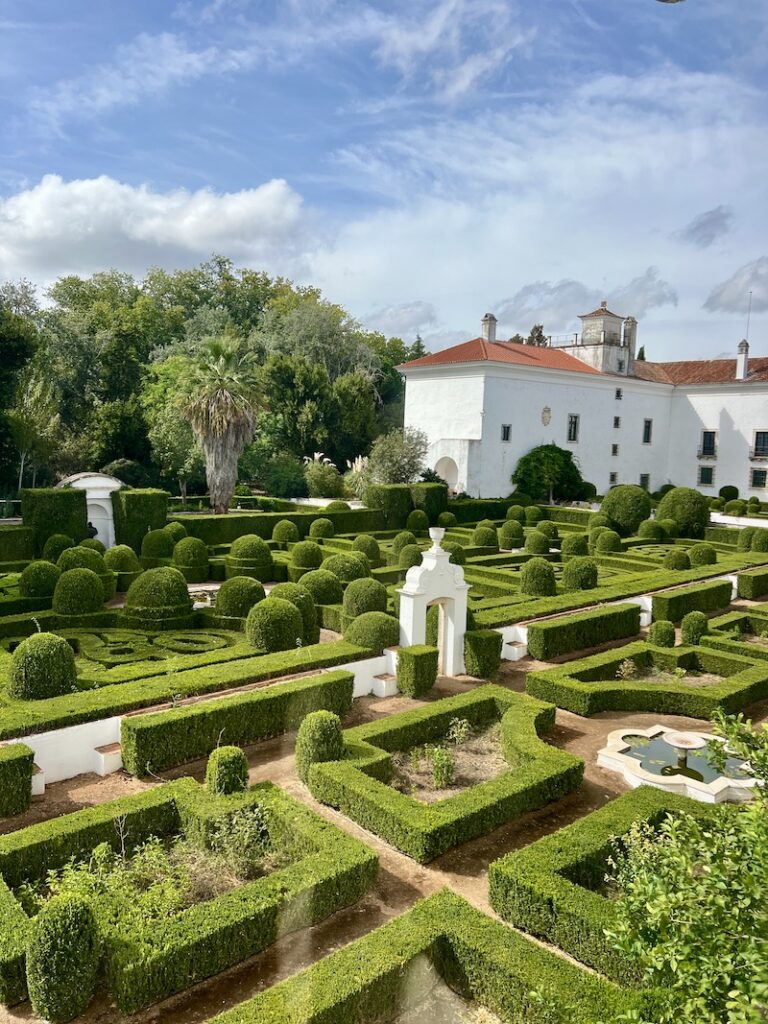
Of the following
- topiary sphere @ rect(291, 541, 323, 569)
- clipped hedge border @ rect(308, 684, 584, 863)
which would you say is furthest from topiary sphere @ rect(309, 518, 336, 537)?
clipped hedge border @ rect(308, 684, 584, 863)

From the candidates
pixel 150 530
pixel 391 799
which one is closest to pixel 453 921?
pixel 391 799

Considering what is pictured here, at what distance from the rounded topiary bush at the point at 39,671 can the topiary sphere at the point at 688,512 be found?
27707mm

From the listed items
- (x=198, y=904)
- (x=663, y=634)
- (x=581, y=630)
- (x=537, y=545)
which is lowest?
(x=198, y=904)

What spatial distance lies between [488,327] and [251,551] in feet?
90.7

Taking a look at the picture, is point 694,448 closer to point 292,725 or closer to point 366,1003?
point 292,725

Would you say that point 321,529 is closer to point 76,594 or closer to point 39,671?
point 76,594

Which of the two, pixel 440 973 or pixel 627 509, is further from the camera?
pixel 627 509

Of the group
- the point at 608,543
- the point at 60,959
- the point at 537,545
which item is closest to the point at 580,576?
the point at 537,545

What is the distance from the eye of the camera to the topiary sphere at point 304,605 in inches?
647

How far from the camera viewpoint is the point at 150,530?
2617 cm

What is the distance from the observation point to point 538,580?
20.5 meters

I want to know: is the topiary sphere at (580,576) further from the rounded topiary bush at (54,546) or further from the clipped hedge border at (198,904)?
the rounded topiary bush at (54,546)

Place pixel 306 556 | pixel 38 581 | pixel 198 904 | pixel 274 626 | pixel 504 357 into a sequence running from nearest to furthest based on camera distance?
pixel 198 904 < pixel 274 626 < pixel 38 581 < pixel 306 556 < pixel 504 357

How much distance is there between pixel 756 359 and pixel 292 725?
4604cm
